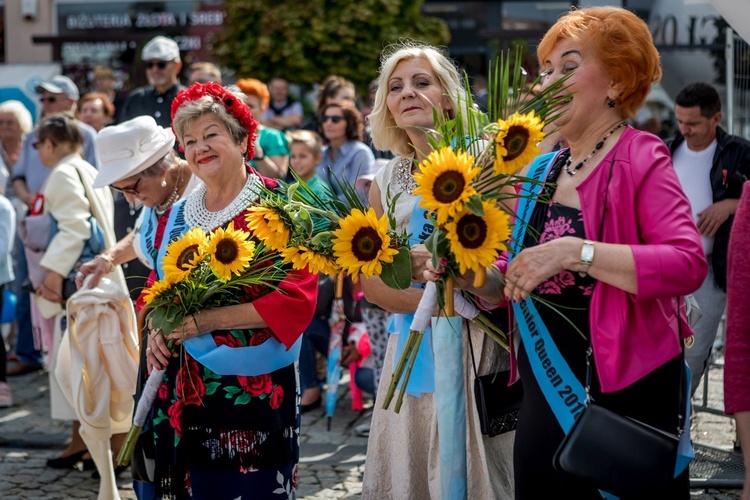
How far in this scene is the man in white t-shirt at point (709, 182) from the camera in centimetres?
574

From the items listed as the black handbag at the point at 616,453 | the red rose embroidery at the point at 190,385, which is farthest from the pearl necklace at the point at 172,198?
the black handbag at the point at 616,453

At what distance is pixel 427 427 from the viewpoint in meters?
3.70

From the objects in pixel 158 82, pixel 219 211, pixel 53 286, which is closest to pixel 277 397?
pixel 219 211

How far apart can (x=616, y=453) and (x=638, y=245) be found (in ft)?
1.78

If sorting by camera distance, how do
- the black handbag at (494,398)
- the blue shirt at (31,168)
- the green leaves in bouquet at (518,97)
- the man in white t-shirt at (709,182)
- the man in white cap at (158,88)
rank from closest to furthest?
the green leaves in bouquet at (518,97) < the black handbag at (494,398) < the man in white t-shirt at (709,182) < the man in white cap at (158,88) < the blue shirt at (31,168)

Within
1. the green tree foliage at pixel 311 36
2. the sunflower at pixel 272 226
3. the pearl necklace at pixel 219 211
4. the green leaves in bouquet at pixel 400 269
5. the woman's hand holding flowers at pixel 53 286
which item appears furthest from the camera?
the green tree foliage at pixel 311 36

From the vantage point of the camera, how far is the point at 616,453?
8.30 ft

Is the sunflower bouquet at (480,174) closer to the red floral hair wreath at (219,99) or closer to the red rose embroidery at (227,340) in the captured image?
the red rose embroidery at (227,340)

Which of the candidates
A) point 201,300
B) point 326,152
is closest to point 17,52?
point 326,152

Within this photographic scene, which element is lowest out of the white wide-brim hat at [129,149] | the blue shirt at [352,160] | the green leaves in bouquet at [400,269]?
the green leaves in bouquet at [400,269]

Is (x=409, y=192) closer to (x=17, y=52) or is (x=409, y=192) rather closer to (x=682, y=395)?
(x=682, y=395)

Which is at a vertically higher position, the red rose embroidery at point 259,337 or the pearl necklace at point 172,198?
the pearl necklace at point 172,198

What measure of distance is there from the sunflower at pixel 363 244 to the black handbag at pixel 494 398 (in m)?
0.71

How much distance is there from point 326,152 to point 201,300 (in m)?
4.59
